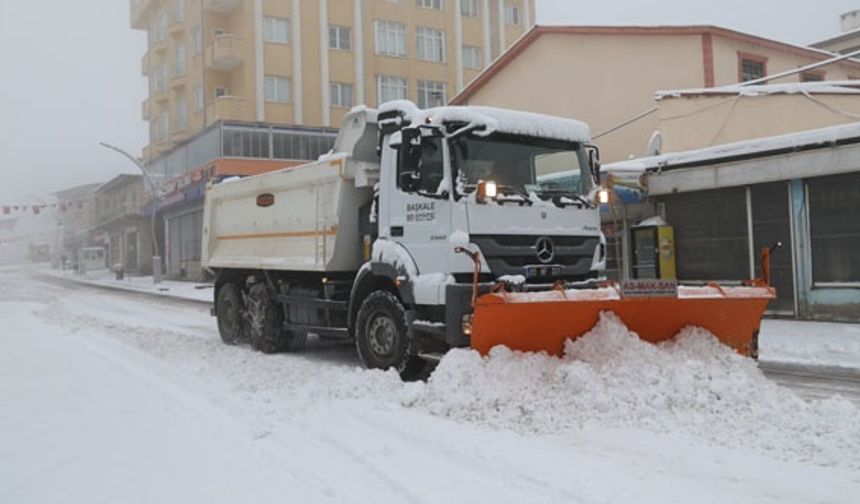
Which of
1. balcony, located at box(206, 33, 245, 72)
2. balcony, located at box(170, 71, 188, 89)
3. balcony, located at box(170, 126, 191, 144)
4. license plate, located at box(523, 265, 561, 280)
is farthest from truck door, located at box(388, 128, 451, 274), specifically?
balcony, located at box(170, 71, 188, 89)

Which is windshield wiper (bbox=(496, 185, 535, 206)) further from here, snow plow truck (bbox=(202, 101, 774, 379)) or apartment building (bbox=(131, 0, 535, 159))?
apartment building (bbox=(131, 0, 535, 159))

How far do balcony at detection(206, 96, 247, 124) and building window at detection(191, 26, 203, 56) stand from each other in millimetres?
5455

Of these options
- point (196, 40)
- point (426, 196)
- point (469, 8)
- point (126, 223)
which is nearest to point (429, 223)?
point (426, 196)

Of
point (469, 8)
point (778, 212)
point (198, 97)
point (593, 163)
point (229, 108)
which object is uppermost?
point (469, 8)

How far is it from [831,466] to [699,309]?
110 inches

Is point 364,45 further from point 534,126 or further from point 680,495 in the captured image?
point 680,495

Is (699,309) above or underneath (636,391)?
above

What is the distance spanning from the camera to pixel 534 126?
827 centimetres

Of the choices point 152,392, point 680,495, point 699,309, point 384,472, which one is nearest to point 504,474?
point 384,472

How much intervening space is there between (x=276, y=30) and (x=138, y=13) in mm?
18643

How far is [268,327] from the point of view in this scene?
1098 centimetres

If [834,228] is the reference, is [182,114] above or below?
above

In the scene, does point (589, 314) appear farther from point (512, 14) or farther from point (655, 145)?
point (512, 14)

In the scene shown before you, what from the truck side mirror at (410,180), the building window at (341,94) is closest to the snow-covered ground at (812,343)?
the truck side mirror at (410,180)
